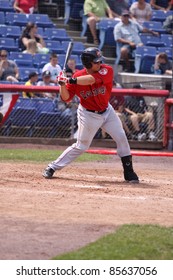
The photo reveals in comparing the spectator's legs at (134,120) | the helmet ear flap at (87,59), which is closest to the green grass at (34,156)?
the spectator's legs at (134,120)

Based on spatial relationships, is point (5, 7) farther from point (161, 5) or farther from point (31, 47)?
point (161, 5)

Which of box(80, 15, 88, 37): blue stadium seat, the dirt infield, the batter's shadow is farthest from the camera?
box(80, 15, 88, 37): blue stadium seat

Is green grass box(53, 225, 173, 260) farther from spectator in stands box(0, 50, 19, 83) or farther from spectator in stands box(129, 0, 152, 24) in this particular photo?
spectator in stands box(129, 0, 152, 24)

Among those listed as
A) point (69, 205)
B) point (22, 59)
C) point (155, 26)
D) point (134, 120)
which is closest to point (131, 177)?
point (69, 205)

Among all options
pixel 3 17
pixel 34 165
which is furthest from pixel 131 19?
pixel 34 165

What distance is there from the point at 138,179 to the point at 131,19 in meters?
10.5

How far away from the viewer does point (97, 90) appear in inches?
453

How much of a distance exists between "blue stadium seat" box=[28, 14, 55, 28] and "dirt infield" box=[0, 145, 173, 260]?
7.93 metres

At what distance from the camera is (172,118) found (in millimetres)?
17484

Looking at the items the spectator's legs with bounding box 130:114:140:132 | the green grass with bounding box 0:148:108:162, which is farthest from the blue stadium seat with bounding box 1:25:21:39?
the green grass with bounding box 0:148:108:162

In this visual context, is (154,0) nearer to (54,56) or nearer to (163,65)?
Answer: (163,65)

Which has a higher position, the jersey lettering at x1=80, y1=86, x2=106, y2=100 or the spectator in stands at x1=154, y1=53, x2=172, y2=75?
the jersey lettering at x1=80, y1=86, x2=106, y2=100

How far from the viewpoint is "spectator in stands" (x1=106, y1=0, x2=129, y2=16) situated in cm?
2306
